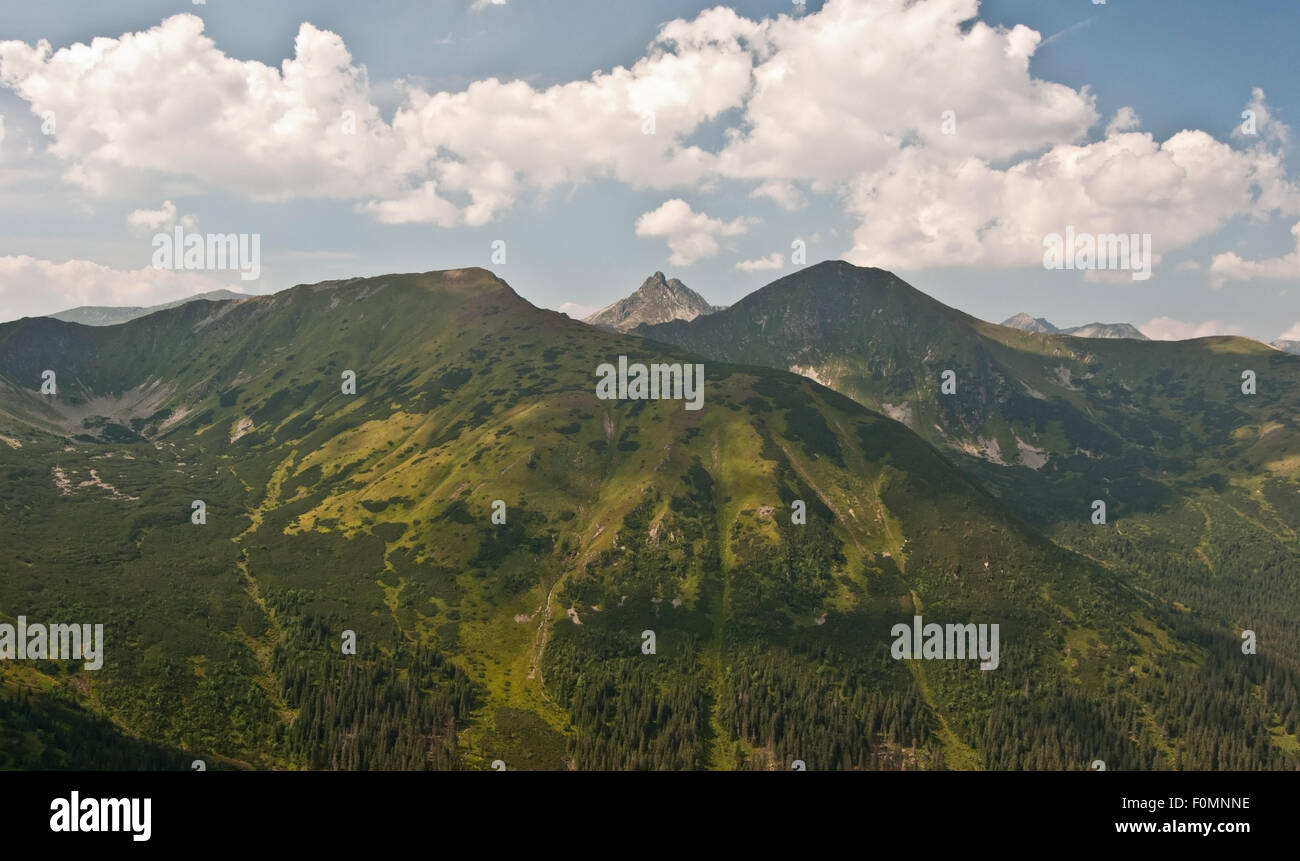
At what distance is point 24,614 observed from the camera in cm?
17862

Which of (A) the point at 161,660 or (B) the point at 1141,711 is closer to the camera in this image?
(A) the point at 161,660

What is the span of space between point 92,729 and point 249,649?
51.8 metres

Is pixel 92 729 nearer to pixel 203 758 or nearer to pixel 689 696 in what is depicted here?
pixel 203 758

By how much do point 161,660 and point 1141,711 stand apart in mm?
262140

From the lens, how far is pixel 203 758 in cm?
14300
